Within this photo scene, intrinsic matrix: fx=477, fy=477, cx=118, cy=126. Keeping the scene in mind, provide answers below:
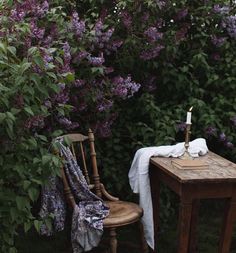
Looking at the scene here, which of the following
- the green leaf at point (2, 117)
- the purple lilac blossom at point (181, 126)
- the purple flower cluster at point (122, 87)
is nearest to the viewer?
the green leaf at point (2, 117)

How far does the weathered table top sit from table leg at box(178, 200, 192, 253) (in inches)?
6.2

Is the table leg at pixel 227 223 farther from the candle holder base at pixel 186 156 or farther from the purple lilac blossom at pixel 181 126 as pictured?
the purple lilac blossom at pixel 181 126

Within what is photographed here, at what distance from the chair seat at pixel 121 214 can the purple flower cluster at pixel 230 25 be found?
1.83 m

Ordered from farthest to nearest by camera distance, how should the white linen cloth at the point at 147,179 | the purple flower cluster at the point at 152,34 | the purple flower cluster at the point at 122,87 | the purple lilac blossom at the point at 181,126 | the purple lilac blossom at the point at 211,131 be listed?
the purple lilac blossom at the point at 211,131
the purple lilac blossom at the point at 181,126
the purple flower cluster at the point at 152,34
the purple flower cluster at the point at 122,87
the white linen cloth at the point at 147,179

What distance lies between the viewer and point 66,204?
3.09 m

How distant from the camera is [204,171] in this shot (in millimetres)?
2770

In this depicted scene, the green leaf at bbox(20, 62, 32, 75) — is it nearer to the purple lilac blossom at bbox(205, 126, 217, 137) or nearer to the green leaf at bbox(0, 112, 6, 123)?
the green leaf at bbox(0, 112, 6, 123)

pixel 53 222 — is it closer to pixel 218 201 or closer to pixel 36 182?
pixel 36 182

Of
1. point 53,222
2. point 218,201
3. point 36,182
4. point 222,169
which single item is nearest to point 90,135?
point 53,222

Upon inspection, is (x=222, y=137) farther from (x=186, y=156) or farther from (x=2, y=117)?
(x=2, y=117)

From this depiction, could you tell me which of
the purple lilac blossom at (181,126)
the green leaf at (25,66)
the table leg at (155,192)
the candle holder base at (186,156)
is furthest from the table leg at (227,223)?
the green leaf at (25,66)

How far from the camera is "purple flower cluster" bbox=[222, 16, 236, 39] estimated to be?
4031 mm

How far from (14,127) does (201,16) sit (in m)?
2.42

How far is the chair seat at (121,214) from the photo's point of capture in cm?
288
